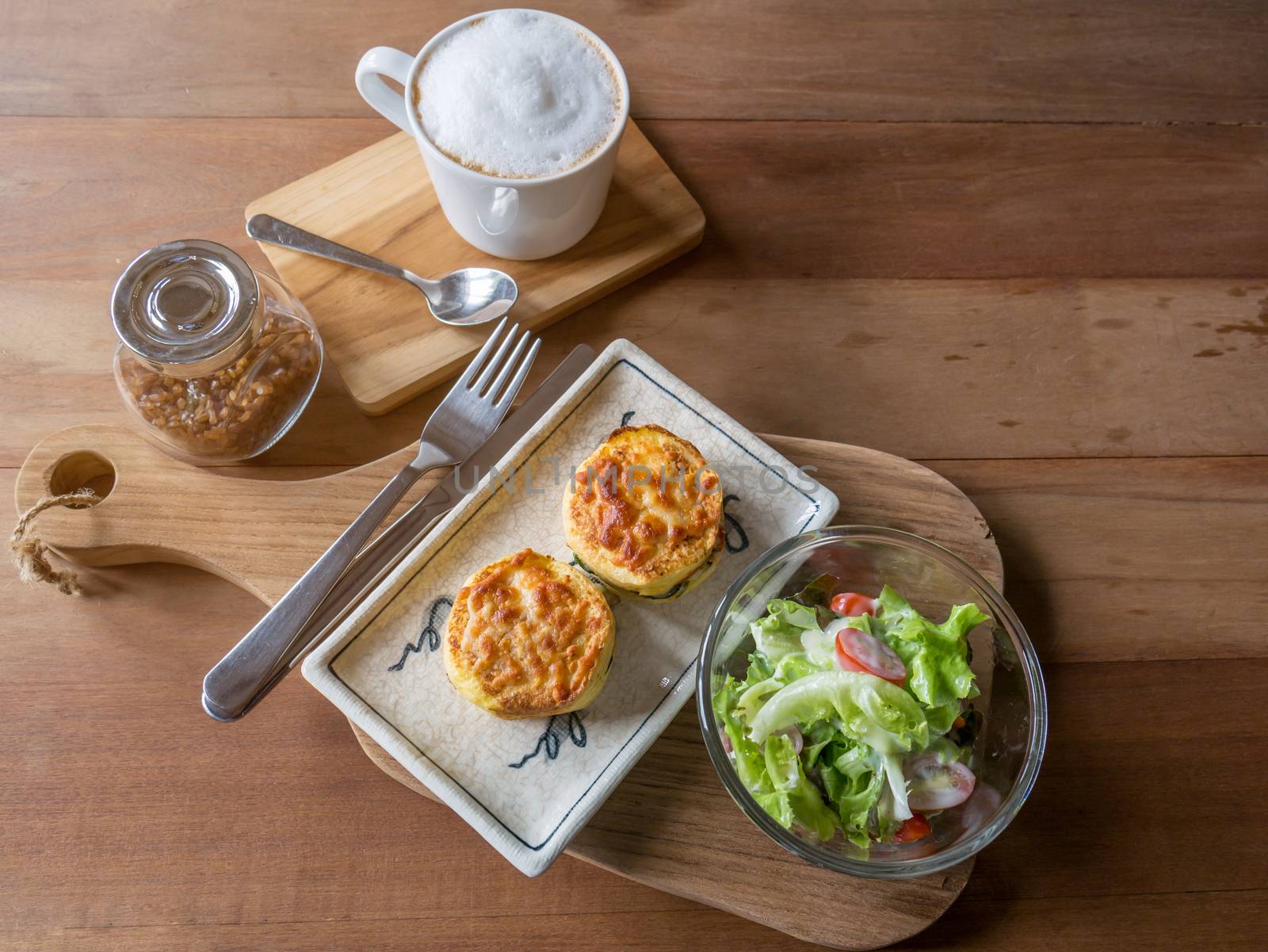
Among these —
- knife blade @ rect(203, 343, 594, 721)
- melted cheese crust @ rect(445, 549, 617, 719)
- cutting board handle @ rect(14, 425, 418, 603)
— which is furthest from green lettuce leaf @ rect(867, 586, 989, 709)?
cutting board handle @ rect(14, 425, 418, 603)

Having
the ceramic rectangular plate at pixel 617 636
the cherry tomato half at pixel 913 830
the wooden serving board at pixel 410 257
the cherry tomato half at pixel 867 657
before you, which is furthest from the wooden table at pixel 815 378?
the cherry tomato half at pixel 867 657

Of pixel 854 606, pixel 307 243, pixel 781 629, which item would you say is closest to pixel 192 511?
pixel 307 243

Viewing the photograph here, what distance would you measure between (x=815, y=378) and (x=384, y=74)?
955mm

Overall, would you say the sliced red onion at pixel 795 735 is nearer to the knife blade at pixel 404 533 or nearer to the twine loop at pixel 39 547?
the knife blade at pixel 404 533

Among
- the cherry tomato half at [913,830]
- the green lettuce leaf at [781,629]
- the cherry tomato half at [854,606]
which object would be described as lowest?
the cherry tomato half at [913,830]

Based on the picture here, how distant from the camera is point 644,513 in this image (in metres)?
1.59

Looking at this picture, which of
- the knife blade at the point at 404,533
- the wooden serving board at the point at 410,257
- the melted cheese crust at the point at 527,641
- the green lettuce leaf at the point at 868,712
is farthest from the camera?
the wooden serving board at the point at 410,257

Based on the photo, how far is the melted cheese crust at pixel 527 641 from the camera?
1520mm

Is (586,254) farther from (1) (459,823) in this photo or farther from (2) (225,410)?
(1) (459,823)

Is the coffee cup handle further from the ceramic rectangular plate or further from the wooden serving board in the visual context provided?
the ceramic rectangular plate

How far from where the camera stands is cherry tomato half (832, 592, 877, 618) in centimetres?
155

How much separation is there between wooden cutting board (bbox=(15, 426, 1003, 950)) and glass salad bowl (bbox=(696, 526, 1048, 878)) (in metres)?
→ 0.15

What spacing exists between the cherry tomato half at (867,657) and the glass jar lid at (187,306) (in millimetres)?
Result: 1060

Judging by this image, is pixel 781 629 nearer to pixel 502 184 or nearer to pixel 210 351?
pixel 502 184
